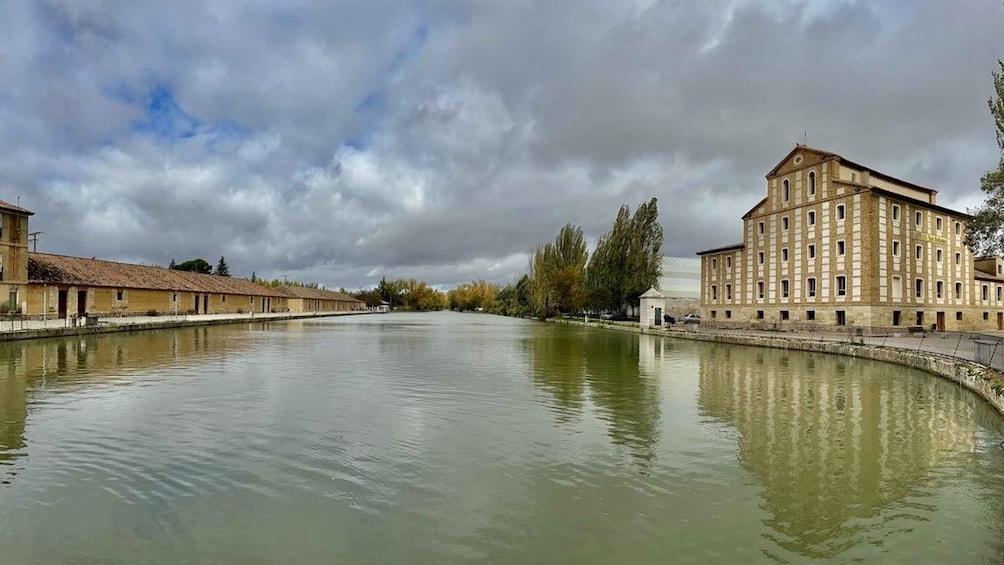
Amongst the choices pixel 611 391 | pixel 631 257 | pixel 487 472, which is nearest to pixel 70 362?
pixel 611 391

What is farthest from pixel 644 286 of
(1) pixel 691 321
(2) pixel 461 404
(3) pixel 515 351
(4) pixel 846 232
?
(2) pixel 461 404

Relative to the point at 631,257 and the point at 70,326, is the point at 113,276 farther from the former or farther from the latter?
the point at 631,257

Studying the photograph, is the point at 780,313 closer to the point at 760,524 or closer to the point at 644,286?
the point at 644,286

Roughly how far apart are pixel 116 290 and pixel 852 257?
153 feet

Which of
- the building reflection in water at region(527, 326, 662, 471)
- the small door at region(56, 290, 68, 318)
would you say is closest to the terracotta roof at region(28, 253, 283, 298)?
the small door at region(56, 290, 68, 318)

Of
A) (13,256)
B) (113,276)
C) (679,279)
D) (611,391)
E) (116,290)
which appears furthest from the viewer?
(679,279)

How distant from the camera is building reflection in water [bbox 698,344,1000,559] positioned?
5871 millimetres

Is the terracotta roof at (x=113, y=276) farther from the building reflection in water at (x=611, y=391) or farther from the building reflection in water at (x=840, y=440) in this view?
the building reflection in water at (x=840, y=440)

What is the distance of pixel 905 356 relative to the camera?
19.8m

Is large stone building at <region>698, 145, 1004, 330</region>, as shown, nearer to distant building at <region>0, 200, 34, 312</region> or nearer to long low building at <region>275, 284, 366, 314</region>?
distant building at <region>0, 200, 34, 312</region>

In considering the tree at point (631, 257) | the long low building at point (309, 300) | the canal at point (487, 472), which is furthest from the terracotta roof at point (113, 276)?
the tree at point (631, 257)

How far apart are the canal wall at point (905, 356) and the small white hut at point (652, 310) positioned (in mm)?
4727

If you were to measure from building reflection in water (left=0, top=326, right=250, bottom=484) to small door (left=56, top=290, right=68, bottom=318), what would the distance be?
362 inches

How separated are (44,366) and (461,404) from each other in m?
12.9
